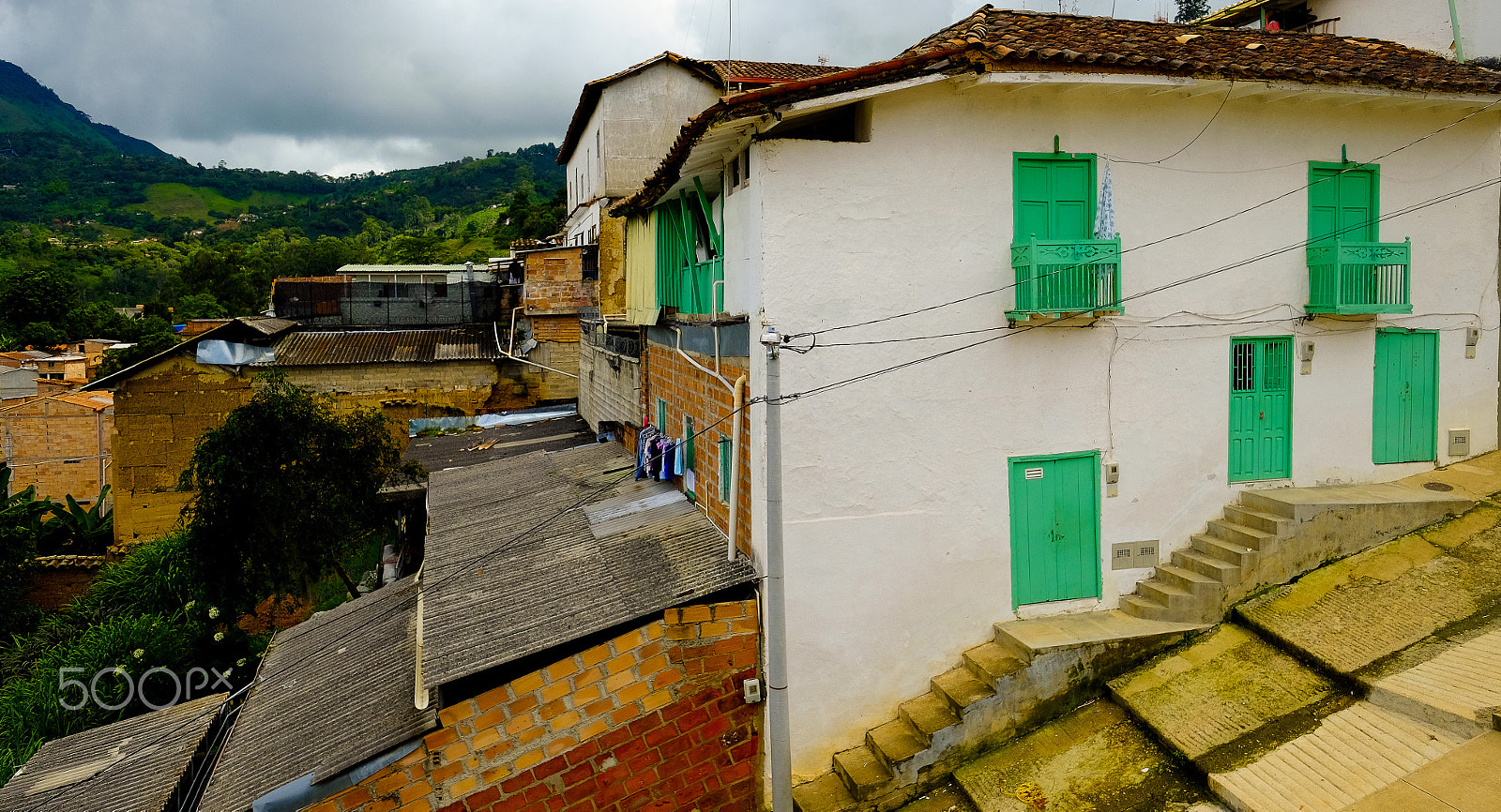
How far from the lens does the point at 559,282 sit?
2266cm

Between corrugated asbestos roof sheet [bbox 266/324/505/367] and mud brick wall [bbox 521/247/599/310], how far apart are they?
2.65 m

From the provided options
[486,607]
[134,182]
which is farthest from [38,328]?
[134,182]

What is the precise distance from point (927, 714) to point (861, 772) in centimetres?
83

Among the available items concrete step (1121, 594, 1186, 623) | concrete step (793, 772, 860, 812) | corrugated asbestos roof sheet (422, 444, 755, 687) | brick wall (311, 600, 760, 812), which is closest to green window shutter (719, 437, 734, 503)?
corrugated asbestos roof sheet (422, 444, 755, 687)

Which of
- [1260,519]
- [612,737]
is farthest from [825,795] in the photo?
[1260,519]

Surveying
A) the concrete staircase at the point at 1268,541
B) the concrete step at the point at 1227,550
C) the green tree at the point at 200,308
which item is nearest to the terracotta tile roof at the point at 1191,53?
the concrete staircase at the point at 1268,541

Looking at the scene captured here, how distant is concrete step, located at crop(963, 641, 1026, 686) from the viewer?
25.5 ft

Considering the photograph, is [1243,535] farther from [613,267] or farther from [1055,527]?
[613,267]

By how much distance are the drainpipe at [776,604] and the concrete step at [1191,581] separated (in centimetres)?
465

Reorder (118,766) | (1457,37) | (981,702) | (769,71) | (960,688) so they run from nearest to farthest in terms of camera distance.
Result: 1. (981,702)
2. (960,688)
3. (118,766)
4. (1457,37)
5. (769,71)

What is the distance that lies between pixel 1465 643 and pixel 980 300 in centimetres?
506

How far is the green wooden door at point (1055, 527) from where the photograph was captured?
847 cm

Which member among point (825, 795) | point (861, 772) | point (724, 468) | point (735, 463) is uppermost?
point (735, 463)

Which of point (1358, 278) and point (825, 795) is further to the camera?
point (1358, 278)
